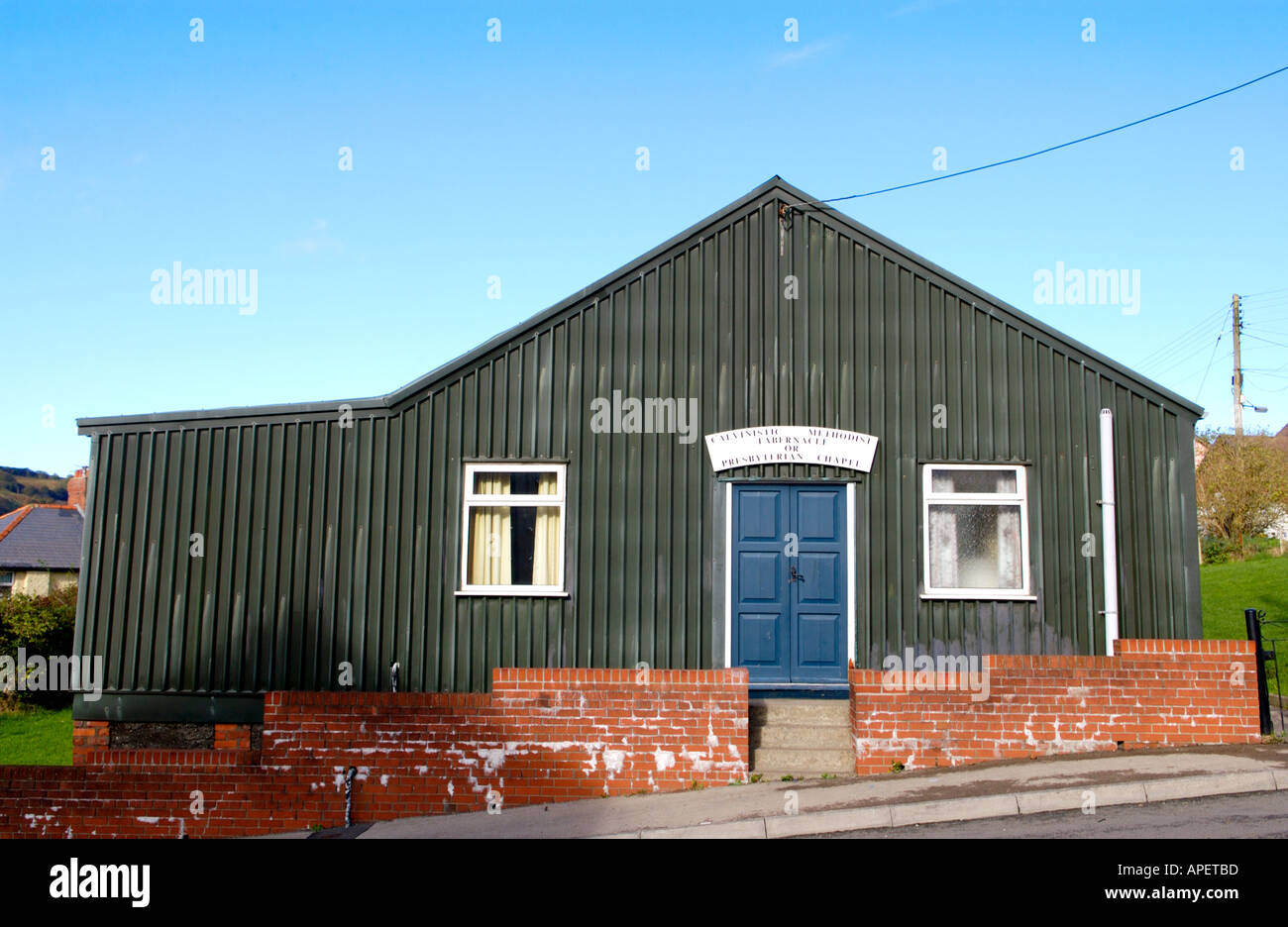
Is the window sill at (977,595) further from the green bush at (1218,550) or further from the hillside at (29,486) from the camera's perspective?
the hillside at (29,486)

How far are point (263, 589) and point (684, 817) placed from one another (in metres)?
5.30

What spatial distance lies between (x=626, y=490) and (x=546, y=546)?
1052 mm

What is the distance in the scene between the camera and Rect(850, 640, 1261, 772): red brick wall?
30.2 ft

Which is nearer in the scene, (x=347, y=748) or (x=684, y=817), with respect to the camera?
(x=684, y=817)

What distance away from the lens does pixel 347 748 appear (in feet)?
30.1

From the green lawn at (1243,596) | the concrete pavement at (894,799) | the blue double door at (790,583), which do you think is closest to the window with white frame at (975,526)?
the blue double door at (790,583)

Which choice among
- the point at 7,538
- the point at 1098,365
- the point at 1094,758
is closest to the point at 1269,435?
the point at 1098,365

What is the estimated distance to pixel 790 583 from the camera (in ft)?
36.4

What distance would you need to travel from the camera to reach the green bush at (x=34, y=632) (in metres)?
18.8

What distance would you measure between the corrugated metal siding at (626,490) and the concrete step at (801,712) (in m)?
0.83

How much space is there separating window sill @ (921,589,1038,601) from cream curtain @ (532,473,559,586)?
3.94 m
